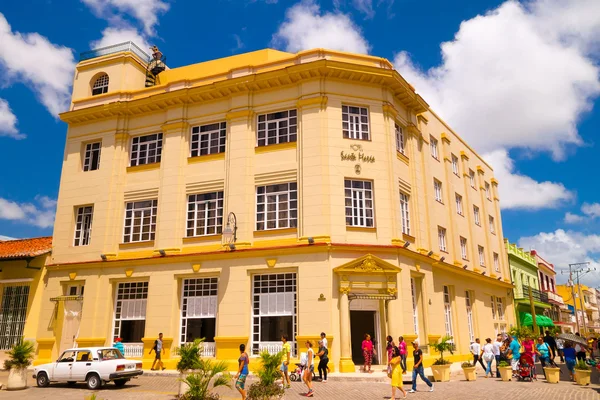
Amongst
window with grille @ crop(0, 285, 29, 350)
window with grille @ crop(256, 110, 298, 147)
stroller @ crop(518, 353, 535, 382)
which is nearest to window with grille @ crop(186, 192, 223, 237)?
window with grille @ crop(256, 110, 298, 147)

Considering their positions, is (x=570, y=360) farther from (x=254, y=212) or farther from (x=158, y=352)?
(x=158, y=352)

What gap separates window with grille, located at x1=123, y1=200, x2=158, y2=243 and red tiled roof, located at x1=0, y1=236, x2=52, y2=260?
199 inches

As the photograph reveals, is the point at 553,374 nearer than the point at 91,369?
No

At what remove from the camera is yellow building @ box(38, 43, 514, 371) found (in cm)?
2117

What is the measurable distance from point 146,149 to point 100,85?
6.36 meters

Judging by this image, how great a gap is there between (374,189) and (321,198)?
104 inches

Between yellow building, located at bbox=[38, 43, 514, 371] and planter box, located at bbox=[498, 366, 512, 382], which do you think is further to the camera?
yellow building, located at bbox=[38, 43, 514, 371]

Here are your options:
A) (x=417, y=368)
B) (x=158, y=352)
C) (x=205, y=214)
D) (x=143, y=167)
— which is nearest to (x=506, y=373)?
(x=417, y=368)

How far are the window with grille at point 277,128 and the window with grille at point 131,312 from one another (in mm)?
9583

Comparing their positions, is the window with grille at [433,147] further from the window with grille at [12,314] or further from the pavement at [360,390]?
the window with grille at [12,314]

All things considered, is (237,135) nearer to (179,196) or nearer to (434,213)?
(179,196)

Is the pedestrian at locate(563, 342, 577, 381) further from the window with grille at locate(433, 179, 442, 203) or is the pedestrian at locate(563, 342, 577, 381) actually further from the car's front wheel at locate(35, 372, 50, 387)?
the car's front wheel at locate(35, 372, 50, 387)

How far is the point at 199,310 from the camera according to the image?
2278cm

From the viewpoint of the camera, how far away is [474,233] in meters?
34.8
